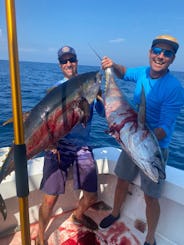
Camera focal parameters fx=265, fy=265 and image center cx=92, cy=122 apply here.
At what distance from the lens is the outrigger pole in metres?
1.37

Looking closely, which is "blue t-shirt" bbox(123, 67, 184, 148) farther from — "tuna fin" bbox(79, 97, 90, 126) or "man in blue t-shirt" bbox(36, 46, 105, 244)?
"tuna fin" bbox(79, 97, 90, 126)

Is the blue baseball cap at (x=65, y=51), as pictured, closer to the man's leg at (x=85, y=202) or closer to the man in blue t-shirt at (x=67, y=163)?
the man in blue t-shirt at (x=67, y=163)

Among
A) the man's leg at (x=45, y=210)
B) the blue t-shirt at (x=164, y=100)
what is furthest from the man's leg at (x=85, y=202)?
the blue t-shirt at (x=164, y=100)

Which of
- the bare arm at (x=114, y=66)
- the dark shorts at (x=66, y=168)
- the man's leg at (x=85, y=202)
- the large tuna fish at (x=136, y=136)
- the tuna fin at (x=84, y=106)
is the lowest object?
the man's leg at (x=85, y=202)

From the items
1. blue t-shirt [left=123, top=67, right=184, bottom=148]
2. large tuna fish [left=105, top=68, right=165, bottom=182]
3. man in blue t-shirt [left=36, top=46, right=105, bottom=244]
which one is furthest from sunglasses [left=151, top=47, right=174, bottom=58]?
man in blue t-shirt [left=36, top=46, right=105, bottom=244]

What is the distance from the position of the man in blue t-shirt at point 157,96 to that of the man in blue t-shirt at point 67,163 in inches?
17.9

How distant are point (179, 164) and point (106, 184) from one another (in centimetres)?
303

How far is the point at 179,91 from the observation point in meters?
2.56

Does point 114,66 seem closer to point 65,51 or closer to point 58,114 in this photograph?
point 65,51

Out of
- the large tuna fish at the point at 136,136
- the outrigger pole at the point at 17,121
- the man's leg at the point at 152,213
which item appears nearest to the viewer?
the outrigger pole at the point at 17,121

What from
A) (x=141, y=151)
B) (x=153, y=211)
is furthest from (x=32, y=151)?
(x=153, y=211)

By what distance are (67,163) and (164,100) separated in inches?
50.7

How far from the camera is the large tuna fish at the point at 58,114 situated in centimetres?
224

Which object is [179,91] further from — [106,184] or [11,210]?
[11,210]
